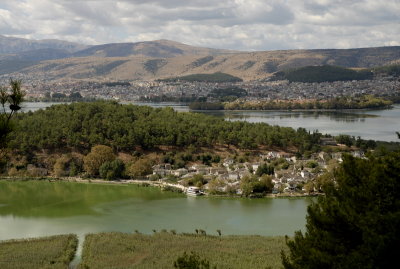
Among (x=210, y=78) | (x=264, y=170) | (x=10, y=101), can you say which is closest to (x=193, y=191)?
(x=264, y=170)

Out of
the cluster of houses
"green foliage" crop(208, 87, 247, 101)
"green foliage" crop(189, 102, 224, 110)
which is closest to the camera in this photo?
the cluster of houses

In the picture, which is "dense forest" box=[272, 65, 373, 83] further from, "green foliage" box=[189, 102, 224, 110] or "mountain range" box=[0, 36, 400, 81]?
"green foliage" box=[189, 102, 224, 110]

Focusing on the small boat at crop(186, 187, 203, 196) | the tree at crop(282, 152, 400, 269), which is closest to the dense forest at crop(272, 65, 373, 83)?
the small boat at crop(186, 187, 203, 196)

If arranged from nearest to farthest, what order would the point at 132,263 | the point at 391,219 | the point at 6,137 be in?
1. the point at 6,137
2. the point at 391,219
3. the point at 132,263

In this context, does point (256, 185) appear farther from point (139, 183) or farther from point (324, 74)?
point (324, 74)

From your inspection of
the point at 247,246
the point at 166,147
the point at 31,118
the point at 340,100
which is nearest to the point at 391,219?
the point at 247,246

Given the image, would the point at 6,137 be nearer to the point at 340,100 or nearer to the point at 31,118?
the point at 31,118
